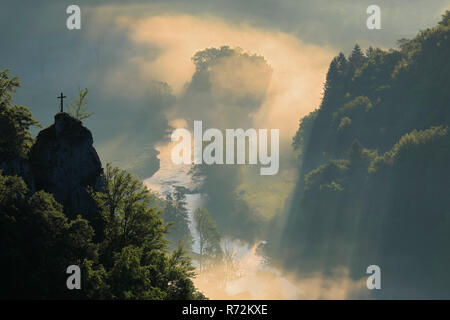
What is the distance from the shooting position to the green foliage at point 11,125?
167ft

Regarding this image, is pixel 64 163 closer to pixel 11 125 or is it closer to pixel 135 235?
pixel 11 125

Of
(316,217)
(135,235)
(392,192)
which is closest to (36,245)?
(135,235)

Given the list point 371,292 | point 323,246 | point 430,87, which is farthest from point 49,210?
point 430,87

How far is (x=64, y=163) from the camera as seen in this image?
5188 centimetres

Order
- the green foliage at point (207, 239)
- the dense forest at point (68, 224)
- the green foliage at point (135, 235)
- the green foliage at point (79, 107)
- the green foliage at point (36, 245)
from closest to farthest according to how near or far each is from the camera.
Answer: the green foliage at point (36, 245) → the dense forest at point (68, 224) → the green foliage at point (135, 235) → the green foliage at point (79, 107) → the green foliage at point (207, 239)

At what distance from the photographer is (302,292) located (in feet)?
516

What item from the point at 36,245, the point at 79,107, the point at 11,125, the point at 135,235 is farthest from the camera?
the point at 79,107

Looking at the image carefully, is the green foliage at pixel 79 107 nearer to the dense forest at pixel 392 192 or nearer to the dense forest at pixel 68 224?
the dense forest at pixel 68 224

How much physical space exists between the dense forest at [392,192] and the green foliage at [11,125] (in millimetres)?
108768

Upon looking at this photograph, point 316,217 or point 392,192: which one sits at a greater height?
point 392,192

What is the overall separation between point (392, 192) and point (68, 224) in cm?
12584

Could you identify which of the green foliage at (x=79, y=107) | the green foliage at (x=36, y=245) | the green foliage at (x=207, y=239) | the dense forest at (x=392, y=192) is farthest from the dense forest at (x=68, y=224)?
the green foliage at (x=207, y=239)

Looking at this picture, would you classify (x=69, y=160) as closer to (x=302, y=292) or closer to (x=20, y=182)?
(x=20, y=182)
